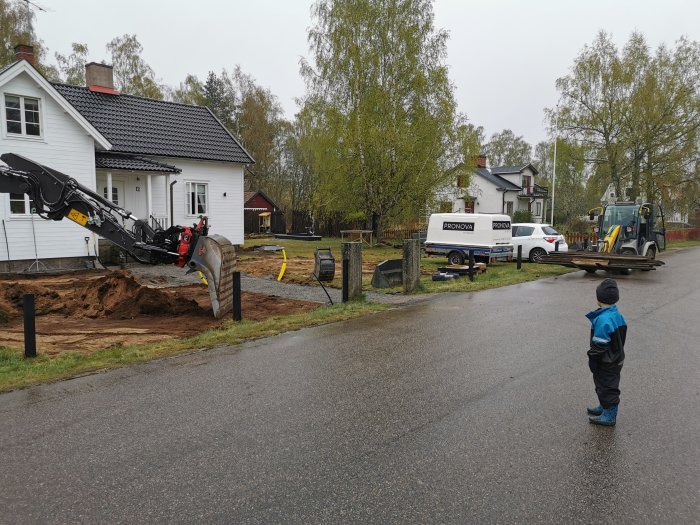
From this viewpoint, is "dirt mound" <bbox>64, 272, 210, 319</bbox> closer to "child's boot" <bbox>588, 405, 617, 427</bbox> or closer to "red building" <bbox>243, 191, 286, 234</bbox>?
"child's boot" <bbox>588, 405, 617, 427</bbox>

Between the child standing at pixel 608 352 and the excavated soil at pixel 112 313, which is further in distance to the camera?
the excavated soil at pixel 112 313

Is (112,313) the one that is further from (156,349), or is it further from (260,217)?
(260,217)

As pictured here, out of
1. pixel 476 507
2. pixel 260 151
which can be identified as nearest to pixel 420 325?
pixel 476 507

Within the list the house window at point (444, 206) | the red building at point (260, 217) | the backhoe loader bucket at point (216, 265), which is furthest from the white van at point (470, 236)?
the red building at point (260, 217)

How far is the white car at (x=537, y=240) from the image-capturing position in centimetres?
2170

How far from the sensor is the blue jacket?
470 cm

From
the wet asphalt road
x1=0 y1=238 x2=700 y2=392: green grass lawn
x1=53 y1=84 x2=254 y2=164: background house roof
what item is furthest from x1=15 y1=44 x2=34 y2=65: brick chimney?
the wet asphalt road

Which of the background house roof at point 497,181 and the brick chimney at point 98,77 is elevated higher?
the brick chimney at point 98,77

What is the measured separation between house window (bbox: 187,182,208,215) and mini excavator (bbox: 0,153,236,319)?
13486mm

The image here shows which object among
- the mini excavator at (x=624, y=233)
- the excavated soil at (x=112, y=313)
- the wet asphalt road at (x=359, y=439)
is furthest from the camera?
the mini excavator at (x=624, y=233)

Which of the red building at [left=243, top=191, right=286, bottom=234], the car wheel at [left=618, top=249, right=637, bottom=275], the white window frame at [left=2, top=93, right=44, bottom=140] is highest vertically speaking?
the white window frame at [left=2, top=93, right=44, bottom=140]

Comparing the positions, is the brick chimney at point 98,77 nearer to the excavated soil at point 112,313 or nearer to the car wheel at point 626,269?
the excavated soil at point 112,313

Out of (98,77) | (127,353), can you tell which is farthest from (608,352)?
(98,77)

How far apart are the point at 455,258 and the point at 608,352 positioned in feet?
51.9
